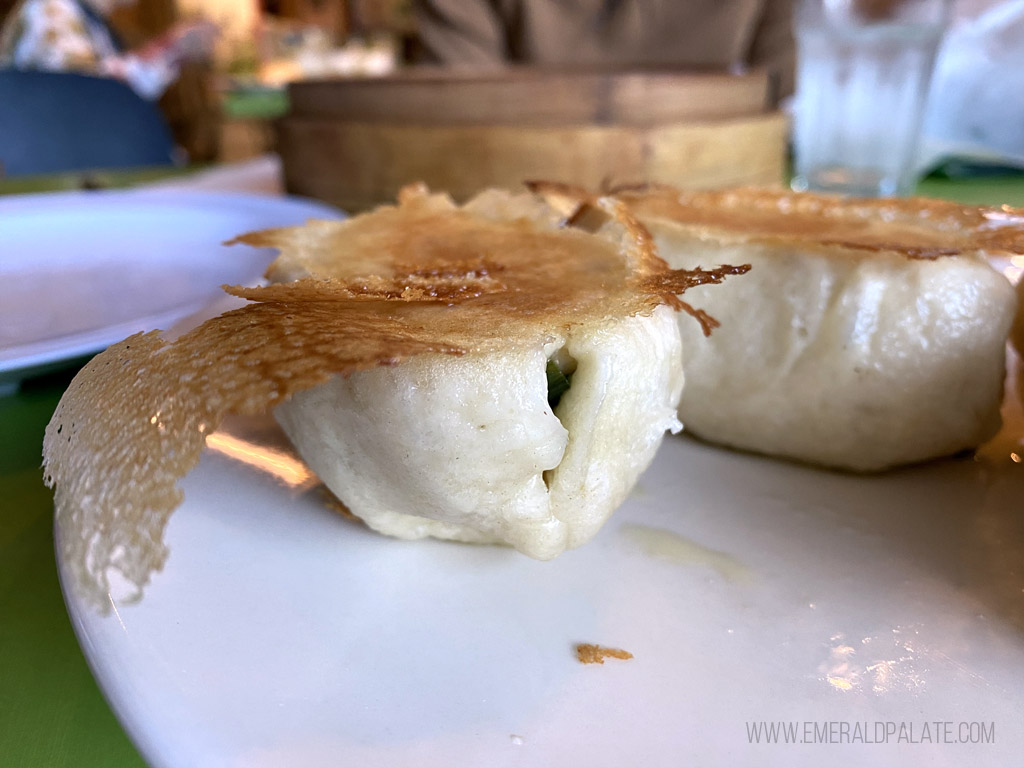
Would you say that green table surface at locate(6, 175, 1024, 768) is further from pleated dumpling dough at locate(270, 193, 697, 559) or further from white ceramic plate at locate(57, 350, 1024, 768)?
pleated dumpling dough at locate(270, 193, 697, 559)

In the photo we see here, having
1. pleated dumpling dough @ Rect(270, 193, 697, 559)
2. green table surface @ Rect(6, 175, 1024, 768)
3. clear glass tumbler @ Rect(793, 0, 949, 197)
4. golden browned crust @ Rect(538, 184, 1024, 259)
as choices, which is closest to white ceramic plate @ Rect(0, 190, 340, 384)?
green table surface @ Rect(6, 175, 1024, 768)

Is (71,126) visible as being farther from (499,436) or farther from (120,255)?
(499,436)

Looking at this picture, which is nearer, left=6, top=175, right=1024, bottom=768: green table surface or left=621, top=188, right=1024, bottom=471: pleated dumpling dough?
left=6, top=175, right=1024, bottom=768: green table surface

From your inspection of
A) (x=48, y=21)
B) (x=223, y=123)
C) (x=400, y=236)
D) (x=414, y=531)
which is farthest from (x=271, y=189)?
(x=48, y=21)

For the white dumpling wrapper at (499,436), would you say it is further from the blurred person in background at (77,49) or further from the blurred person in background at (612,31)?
the blurred person in background at (77,49)

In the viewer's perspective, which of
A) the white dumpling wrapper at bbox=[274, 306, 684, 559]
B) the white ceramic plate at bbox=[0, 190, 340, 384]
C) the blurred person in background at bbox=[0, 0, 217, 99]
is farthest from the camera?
the blurred person in background at bbox=[0, 0, 217, 99]

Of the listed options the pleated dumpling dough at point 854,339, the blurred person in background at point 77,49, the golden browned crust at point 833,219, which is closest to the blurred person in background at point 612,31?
the blurred person in background at point 77,49

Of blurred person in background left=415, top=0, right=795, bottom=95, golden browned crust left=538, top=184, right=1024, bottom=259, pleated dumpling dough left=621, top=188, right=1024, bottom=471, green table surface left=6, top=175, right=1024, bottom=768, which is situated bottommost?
green table surface left=6, top=175, right=1024, bottom=768

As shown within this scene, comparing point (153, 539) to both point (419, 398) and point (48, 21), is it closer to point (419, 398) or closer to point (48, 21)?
point (419, 398)
